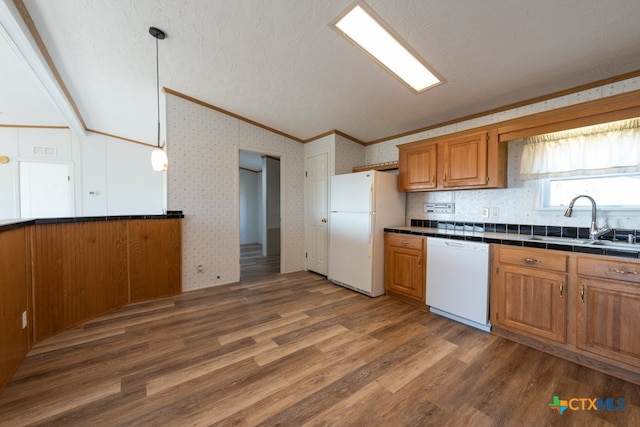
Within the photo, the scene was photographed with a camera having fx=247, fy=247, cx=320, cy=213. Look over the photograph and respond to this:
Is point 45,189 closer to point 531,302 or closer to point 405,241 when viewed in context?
point 405,241

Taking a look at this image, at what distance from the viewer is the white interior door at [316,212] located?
4113 mm

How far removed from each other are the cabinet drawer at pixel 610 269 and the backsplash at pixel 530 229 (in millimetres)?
583

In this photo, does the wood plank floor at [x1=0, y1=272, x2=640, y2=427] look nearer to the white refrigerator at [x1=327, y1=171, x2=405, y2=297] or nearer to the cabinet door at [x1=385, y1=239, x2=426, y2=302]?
the cabinet door at [x1=385, y1=239, x2=426, y2=302]

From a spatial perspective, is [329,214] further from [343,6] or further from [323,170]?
[343,6]

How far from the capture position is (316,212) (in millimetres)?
4289

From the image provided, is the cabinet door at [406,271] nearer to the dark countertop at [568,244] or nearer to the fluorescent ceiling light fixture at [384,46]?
the dark countertop at [568,244]

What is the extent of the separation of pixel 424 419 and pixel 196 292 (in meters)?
2.99

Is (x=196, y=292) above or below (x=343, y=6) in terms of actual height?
below

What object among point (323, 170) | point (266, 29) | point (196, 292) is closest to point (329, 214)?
point (323, 170)

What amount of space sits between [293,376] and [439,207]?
8.67ft

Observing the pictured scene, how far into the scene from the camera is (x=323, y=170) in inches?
163

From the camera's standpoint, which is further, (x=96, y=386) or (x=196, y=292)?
(x=196, y=292)

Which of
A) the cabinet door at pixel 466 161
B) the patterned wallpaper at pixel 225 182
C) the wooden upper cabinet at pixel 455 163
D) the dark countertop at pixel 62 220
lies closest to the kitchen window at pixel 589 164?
the patterned wallpaper at pixel 225 182
